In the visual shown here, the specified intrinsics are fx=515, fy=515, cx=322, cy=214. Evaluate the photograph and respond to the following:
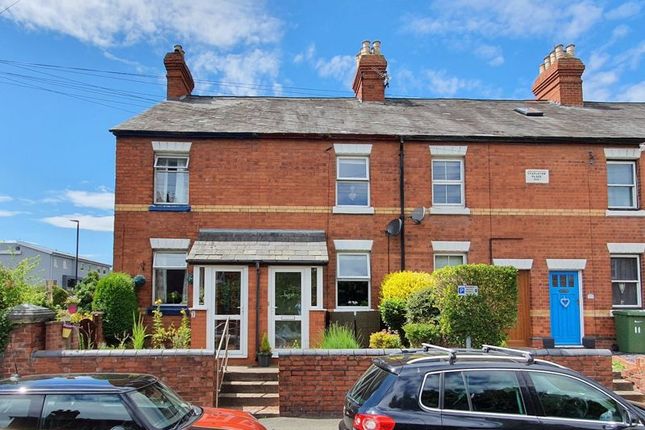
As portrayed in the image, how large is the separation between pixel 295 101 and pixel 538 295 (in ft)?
33.1

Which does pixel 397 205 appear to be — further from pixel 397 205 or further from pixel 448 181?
pixel 448 181

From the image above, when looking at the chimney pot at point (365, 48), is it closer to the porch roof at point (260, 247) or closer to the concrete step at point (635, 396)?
the porch roof at point (260, 247)

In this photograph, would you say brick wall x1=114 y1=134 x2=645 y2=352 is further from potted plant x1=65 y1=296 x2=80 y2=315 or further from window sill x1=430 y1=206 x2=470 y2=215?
potted plant x1=65 y1=296 x2=80 y2=315

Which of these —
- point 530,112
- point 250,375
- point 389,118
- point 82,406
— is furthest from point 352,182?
point 82,406

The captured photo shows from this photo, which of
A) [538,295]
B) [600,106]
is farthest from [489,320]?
[600,106]

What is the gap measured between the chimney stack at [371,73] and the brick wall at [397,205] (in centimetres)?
387

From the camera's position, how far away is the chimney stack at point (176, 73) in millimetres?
17125

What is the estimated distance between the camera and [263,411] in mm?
8945

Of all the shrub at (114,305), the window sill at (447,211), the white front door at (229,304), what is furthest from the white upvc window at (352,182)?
the shrub at (114,305)

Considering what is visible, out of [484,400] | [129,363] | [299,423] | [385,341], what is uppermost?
[484,400]

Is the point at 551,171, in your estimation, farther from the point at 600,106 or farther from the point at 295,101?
the point at 295,101

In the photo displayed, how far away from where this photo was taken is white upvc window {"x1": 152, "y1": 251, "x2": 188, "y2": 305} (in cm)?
1392

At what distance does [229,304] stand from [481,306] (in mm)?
6244

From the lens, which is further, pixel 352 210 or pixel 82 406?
pixel 352 210
